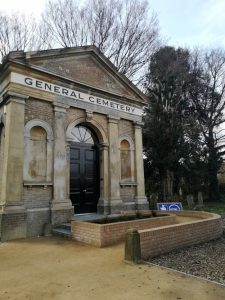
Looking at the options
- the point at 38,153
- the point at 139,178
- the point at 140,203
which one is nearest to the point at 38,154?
the point at 38,153

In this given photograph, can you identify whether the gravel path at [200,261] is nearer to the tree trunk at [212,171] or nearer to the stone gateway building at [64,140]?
the stone gateway building at [64,140]

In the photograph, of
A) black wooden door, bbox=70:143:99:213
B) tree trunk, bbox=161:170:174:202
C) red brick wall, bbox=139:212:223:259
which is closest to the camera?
red brick wall, bbox=139:212:223:259

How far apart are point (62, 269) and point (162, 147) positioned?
16402mm

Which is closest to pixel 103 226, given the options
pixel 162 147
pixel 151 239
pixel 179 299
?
pixel 151 239

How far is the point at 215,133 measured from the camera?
28.0 metres

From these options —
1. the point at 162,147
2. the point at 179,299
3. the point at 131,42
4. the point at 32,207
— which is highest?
the point at 131,42

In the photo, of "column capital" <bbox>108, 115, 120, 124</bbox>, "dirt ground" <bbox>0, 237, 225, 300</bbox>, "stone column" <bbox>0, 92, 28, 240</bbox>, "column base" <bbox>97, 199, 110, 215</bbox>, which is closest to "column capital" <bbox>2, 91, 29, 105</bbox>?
"stone column" <bbox>0, 92, 28, 240</bbox>

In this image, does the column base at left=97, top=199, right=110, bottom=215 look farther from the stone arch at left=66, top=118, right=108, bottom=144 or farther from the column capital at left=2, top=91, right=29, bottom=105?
the column capital at left=2, top=91, right=29, bottom=105

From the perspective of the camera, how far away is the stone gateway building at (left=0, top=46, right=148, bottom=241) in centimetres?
919

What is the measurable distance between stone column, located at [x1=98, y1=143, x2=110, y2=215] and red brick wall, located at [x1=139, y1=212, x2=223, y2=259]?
4.26 m

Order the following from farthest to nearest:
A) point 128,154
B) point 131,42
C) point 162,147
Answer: point 162,147
point 131,42
point 128,154

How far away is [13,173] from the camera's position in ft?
29.5

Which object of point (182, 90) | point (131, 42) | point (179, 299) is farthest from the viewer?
point (182, 90)

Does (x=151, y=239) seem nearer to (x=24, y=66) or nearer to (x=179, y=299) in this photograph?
(x=179, y=299)
